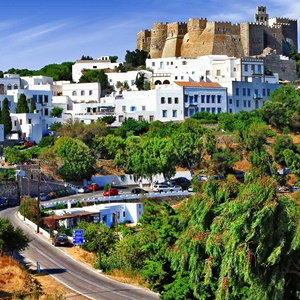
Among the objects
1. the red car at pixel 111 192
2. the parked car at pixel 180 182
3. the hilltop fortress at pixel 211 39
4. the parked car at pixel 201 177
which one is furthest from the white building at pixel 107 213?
the hilltop fortress at pixel 211 39

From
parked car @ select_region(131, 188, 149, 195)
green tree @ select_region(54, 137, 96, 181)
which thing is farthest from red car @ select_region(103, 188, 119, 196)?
green tree @ select_region(54, 137, 96, 181)

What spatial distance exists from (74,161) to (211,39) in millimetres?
35685

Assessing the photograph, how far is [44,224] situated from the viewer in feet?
151

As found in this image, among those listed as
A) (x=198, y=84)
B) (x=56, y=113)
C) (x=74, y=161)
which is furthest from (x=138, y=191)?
(x=198, y=84)

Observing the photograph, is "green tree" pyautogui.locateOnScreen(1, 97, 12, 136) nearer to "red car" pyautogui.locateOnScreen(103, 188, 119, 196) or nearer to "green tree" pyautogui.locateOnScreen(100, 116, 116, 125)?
"green tree" pyautogui.locateOnScreen(100, 116, 116, 125)

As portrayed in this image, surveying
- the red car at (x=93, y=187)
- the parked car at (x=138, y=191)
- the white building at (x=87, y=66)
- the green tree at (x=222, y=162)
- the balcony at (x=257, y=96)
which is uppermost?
the white building at (x=87, y=66)

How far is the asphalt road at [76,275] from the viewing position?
97.0 feet

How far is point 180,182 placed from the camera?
6356 centimetres

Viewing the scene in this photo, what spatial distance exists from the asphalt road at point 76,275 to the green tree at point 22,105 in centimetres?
3031

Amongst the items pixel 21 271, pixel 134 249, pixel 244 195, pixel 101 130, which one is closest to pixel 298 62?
pixel 101 130

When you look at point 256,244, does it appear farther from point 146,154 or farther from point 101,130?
point 101,130

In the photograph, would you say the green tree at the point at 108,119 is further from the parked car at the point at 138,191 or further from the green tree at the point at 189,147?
the parked car at the point at 138,191

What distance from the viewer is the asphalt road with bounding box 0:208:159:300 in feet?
97.0

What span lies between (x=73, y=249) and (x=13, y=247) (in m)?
5.03
